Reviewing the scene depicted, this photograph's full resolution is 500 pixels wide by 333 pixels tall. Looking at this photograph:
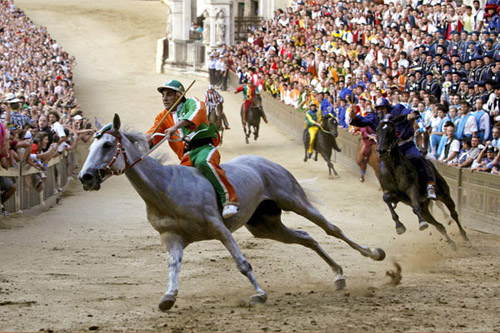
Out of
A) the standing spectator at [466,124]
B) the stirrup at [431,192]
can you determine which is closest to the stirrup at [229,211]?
the stirrup at [431,192]

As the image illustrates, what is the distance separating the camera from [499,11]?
71.6 feet

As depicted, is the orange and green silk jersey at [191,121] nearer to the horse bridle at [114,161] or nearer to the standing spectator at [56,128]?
the horse bridle at [114,161]

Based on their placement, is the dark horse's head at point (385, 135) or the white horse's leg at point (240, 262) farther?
the dark horse's head at point (385, 135)

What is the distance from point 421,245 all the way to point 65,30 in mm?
41422

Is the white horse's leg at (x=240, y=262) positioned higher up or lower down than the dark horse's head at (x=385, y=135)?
lower down

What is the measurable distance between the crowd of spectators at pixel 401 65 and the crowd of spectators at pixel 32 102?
237 inches

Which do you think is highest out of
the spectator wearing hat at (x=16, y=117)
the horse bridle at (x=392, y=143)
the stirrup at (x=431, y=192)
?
the horse bridle at (x=392, y=143)

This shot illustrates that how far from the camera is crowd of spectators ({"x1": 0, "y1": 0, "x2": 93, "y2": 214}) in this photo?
48.8 feet

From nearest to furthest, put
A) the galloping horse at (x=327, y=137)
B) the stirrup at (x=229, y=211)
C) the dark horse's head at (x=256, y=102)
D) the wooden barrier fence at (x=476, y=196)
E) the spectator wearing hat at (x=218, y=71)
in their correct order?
the stirrup at (x=229, y=211)
the wooden barrier fence at (x=476, y=196)
the galloping horse at (x=327, y=137)
the dark horse's head at (x=256, y=102)
the spectator wearing hat at (x=218, y=71)

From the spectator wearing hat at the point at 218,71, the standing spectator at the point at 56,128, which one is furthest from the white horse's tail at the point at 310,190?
the spectator wearing hat at the point at 218,71

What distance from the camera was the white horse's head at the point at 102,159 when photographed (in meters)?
7.85

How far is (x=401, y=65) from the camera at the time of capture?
2270cm

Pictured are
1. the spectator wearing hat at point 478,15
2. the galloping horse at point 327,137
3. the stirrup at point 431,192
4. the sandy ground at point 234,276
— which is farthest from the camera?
the galloping horse at point 327,137

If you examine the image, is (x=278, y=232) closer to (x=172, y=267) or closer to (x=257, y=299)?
(x=257, y=299)
